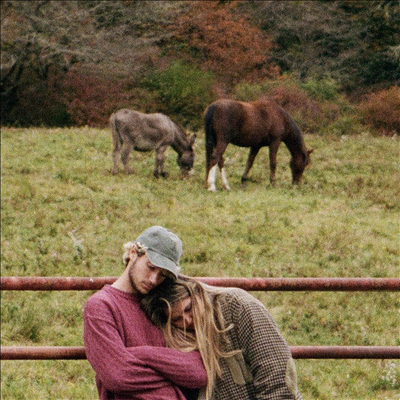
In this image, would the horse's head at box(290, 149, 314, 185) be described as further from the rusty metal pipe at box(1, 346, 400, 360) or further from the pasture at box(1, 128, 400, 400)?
the rusty metal pipe at box(1, 346, 400, 360)

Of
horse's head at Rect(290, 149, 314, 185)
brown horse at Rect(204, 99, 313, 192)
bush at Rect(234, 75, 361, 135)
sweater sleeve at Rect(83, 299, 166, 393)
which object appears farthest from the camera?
brown horse at Rect(204, 99, 313, 192)

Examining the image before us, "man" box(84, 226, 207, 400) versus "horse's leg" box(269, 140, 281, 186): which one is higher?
"man" box(84, 226, 207, 400)

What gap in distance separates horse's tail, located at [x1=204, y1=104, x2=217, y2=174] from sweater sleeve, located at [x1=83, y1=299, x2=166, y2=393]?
947cm

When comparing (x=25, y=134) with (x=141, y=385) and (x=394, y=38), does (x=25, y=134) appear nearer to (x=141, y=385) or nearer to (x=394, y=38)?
(x=394, y=38)

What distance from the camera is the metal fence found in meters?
3.44

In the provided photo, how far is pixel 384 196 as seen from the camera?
710 centimetres

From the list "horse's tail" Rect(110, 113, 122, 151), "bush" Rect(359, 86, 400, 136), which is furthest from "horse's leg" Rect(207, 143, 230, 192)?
"bush" Rect(359, 86, 400, 136)

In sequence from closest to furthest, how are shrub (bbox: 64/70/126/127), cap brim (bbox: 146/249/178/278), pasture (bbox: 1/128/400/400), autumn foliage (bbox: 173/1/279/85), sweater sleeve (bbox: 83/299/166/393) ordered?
1. sweater sleeve (bbox: 83/299/166/393)
2. cap brim (bbox: 146/249/178/278)
3. pasture (bbox: 1/128/400/400)
4. autumn foliage (bbox: 173/1/279/85)
5. shrub (bbox: 64/70/126/127)

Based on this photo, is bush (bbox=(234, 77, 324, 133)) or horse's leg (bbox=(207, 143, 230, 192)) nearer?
bush (bbox=(234, 77, 324, 133))

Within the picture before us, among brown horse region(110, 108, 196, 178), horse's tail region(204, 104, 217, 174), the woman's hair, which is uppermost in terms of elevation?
the woman's hair

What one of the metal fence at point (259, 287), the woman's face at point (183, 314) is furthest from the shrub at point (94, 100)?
the woman's face at point (183, 314)

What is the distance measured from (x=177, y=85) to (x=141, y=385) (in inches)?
502

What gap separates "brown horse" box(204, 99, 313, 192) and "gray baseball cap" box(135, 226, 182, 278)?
9054mm

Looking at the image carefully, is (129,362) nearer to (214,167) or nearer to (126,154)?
(214,167)
